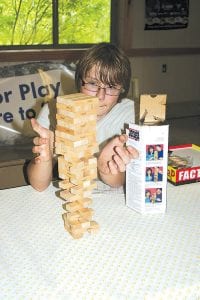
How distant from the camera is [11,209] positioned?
126 cm

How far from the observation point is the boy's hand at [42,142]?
3.69ft

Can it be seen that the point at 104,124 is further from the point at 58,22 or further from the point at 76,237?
the point at 58,22

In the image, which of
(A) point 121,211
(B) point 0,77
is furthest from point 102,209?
(B) point 0,77

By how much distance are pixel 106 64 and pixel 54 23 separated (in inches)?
137

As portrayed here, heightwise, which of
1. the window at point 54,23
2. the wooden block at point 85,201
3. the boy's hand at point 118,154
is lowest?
the wooden block at point 85,201

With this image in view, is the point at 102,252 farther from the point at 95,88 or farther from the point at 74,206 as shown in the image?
the point at 95,88

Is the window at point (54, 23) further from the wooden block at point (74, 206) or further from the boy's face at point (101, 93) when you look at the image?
the wooden block at point (74, 206)

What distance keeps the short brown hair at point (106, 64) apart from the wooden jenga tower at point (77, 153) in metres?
0.40

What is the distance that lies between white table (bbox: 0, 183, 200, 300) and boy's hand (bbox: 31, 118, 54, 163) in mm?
157

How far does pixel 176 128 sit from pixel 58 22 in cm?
185

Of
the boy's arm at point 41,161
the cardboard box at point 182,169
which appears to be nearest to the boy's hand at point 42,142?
the boy's arm at point 41,161

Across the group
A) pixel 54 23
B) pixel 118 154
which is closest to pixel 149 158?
pixel 118 154

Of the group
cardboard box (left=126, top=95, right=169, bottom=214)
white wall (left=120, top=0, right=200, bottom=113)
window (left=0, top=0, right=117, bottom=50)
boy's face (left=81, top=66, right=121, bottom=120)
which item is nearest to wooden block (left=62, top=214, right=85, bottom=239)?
cardboard box (left=126, top=95, right=169, bottom=214)

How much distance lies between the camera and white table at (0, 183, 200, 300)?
87cm
